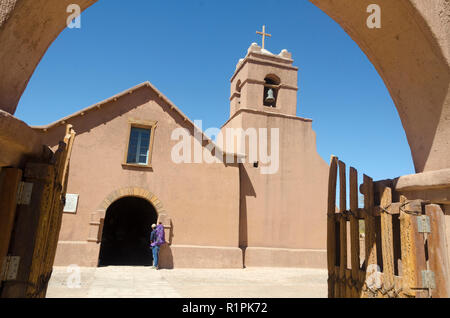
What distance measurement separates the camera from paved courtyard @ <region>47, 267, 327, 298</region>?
7405 millimetres

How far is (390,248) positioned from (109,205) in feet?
35.8

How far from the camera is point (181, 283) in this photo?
9.03m

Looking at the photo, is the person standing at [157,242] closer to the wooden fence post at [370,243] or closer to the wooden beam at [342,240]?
the wooden beam at [342,240]

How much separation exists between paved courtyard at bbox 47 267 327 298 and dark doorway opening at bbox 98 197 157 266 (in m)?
6.18

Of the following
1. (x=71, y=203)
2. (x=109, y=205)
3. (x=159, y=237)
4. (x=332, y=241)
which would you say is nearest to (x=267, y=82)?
(x=159, y=237)

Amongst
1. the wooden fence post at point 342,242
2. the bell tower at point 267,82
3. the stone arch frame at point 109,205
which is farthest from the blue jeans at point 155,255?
the wooden fence post at point 342,242

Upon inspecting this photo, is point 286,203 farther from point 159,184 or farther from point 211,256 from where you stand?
point 159,184

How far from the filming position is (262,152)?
15242 millimetres

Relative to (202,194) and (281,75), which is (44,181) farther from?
(281,75)

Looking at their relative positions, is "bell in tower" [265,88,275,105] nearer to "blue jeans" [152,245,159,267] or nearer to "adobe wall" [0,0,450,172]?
"blue jeans" [152,245,159,267]

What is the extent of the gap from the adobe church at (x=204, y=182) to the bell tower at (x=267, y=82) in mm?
50

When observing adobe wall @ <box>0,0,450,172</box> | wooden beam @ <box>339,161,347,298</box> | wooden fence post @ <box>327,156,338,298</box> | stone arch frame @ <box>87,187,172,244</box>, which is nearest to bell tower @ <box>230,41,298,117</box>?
stone arch frame @ <box>87,187,172,244</box>
